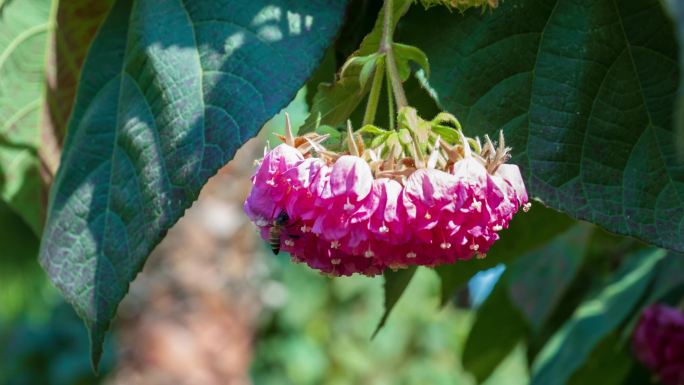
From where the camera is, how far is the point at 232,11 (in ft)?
2.97

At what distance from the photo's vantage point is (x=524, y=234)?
3.94ft

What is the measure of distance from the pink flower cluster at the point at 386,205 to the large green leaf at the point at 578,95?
67 mm

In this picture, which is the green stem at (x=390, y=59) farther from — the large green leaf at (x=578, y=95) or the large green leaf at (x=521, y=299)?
the large green leaf at (x=521, y=299)

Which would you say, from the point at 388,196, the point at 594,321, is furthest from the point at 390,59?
the point at 594,321

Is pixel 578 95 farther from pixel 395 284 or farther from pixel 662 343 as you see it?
pixel 662 343

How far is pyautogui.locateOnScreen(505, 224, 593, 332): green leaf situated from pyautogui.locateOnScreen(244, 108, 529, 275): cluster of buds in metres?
0.87

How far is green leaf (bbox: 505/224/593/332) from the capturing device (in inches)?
67.0

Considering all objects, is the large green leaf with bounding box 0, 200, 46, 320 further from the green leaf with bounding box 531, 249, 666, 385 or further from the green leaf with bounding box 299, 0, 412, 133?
the green leaf with bounding box 299, 0, 412, 133

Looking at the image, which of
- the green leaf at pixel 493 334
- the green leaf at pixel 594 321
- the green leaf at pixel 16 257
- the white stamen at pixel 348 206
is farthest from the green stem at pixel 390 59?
the green leaf at pixel 16 257

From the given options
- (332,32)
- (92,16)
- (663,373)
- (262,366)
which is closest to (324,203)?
(332,32)

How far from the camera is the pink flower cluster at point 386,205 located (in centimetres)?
78

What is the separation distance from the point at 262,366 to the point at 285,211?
655 cm

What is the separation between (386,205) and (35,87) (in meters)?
0.55

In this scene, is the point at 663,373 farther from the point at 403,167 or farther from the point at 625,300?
the point at 403,167
